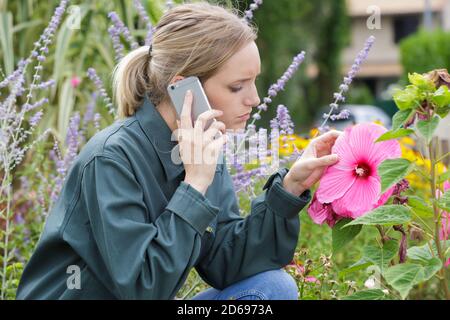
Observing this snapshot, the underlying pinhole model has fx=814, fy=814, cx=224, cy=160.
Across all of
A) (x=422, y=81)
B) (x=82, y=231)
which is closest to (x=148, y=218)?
(x=82, y=231)

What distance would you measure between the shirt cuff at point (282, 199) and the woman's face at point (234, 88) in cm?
20

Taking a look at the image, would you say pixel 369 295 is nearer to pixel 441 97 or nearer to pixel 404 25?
pixel 441 97

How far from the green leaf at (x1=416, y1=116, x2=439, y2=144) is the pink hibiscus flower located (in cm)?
21

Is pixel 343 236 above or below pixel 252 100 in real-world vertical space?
below

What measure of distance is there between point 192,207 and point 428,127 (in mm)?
555

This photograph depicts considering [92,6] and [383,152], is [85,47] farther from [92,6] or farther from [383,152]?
[383,152]

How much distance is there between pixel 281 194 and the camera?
2.08 m

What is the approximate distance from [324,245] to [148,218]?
1001 mm

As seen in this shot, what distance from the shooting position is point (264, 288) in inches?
81.2

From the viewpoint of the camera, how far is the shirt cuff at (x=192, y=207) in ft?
6.03

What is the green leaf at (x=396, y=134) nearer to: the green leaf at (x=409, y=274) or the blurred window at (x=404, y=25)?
the green leaf at (x=409, y=274)

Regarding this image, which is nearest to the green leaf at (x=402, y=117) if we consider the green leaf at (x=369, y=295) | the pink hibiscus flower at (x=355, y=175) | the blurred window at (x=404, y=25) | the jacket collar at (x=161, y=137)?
the pink hibiscus flower at (x=355, y=175)

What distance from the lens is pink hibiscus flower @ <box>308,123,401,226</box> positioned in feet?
6.03

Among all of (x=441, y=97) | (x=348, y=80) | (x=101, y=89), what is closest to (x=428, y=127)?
(x=441, y=97)
